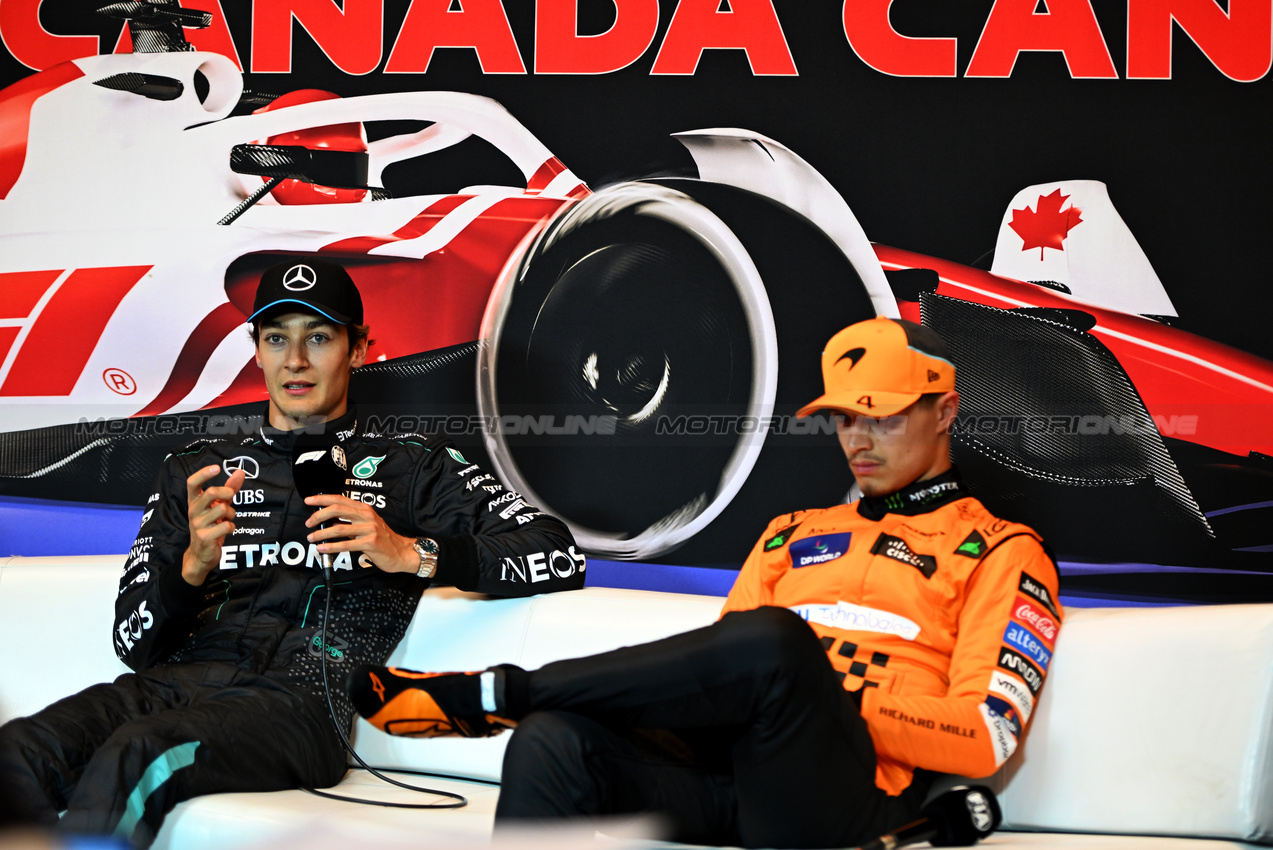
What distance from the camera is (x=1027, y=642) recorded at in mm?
1819

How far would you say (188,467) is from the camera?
2.55 m

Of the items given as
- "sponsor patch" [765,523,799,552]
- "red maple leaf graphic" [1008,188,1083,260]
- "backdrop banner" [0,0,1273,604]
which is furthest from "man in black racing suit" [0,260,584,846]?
"red maple leaf graphic" [1008,188,1083,260]

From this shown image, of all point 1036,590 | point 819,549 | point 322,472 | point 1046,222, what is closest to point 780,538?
point 819,549

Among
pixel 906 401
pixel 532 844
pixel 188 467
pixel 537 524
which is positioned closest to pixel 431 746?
pixel 537 524

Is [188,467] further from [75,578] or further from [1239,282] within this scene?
[1239,282]

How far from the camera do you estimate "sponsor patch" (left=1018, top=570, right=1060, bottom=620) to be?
6.07 ft

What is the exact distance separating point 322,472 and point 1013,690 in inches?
53.5

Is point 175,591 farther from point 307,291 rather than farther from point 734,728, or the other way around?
point 734,728

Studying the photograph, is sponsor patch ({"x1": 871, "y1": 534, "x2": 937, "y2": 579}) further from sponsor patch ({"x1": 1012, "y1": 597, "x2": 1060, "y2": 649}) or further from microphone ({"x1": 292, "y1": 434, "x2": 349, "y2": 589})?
microphone ({"x1": 292, "y1": 434, "x2": 349, "y2": 589})

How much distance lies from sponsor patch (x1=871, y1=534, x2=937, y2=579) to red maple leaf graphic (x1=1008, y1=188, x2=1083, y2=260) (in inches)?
50.9

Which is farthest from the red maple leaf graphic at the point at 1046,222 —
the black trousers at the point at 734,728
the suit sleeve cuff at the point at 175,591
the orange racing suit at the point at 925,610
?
the suit sleeve cuff at the point at 175,591

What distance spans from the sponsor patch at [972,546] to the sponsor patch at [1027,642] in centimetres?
15

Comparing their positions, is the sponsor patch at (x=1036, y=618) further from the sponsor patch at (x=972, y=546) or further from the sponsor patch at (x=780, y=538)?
the sponsor patch at (x=780, y=538)

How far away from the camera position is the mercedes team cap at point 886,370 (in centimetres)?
207
